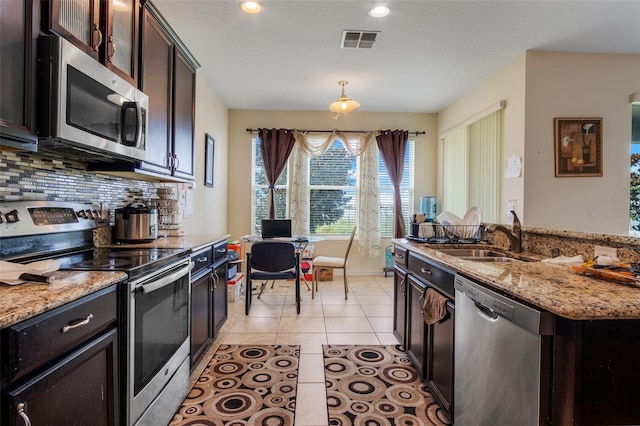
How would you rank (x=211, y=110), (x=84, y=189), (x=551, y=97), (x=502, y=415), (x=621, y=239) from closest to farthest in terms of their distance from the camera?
(x=502, y=415) → (x=621, y=239) → (x=84, y=189) → (x=551, y=97) → (x=211, y=110)

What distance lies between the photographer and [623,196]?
10.3 feet

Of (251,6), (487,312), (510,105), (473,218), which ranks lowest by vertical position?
(487,312)

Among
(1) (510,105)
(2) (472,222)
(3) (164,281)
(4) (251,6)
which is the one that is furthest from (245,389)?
(1) (510,105)

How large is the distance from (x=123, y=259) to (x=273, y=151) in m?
3.69

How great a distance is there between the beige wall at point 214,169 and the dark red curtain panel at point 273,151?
62cm

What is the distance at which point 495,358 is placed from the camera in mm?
1223

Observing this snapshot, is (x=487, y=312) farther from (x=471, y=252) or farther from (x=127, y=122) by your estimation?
(x=127, y=122)

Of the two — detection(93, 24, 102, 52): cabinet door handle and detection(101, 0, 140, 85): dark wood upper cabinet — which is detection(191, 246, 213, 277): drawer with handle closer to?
detection(101, 0, 140, 85): dark wood upper cabinet

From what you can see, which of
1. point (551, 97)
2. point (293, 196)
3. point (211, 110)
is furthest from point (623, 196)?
point (211, 110)

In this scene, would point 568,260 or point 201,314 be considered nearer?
point 568,260

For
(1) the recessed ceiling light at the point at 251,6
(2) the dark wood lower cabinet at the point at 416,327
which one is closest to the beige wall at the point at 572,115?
(2) the dark wood lower cabinet at the point at 416,327

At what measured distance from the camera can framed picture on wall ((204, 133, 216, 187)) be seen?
3.95 metres

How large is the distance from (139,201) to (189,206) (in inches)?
33.3

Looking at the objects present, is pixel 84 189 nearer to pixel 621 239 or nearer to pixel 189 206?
pixel 189 206
